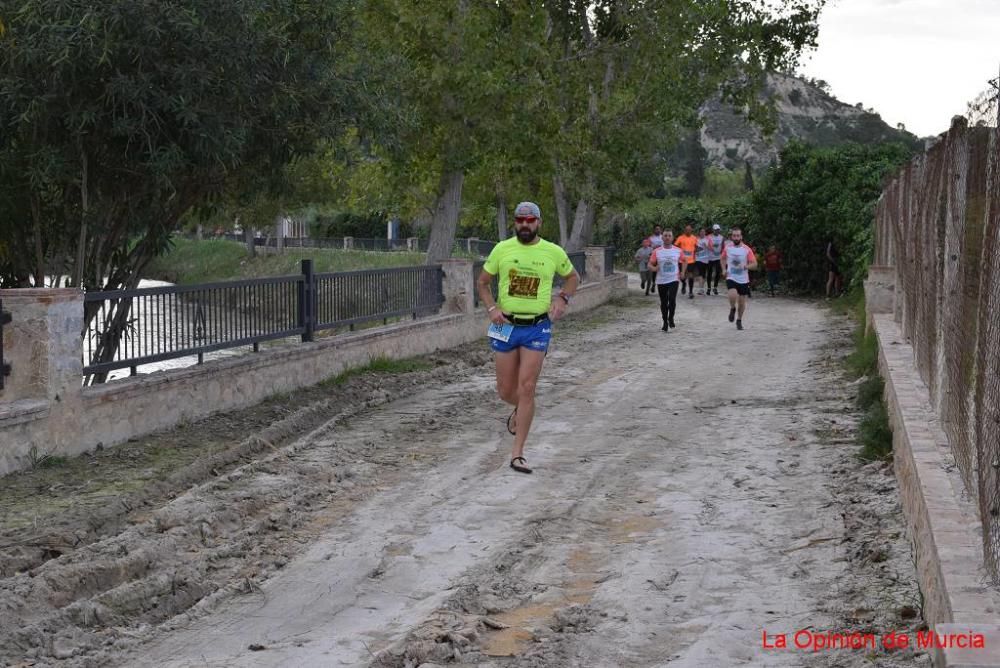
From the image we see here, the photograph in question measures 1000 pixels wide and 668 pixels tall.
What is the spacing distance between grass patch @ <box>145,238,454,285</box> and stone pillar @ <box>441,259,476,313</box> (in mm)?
36156

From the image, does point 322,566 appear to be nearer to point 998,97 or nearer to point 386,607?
point 386,607

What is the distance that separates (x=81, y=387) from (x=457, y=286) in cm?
978

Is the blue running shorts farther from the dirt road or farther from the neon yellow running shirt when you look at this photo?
the dirt road

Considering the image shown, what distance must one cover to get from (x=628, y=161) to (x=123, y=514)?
93.4 feet

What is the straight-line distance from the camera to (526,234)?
387 inches

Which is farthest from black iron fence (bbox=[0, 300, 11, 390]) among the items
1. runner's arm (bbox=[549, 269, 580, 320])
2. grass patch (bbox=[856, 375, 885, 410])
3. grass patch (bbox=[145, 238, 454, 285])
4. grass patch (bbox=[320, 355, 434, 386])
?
grass patch (bbox=[145, 238, 454, 285])

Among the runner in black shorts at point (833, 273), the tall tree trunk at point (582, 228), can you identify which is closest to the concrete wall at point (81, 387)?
the runner in black shorts at point (833, 273)

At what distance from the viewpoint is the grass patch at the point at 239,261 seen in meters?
59.9

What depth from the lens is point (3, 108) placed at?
458 inches

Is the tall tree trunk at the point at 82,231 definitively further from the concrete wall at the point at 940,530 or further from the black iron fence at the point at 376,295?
the concrete wall at the point at 940,530

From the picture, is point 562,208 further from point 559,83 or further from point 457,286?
point 457,286

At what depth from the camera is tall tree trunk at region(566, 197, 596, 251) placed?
37.1 m

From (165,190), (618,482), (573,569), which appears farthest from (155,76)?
(573,569)

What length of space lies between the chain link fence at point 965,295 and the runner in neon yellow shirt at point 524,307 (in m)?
2.81
